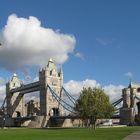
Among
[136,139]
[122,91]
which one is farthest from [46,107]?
[136,139]

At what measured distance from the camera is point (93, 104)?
95.2 meters

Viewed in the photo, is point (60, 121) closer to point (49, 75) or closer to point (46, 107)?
point (46, 107)

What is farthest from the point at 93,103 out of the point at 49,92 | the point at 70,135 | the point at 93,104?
the point at 49,92

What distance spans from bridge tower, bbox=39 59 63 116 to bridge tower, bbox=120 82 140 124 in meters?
37.2

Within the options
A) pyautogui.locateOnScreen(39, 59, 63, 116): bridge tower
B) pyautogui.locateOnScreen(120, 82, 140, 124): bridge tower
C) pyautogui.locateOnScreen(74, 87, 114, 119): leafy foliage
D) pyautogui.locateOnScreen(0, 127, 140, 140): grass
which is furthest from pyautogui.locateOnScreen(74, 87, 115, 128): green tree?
pyautogui.locateOnScreen(39, 59, 63, 116): bridge tower

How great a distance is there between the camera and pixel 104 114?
9762 centimetres

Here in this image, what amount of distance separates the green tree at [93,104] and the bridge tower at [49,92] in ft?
281

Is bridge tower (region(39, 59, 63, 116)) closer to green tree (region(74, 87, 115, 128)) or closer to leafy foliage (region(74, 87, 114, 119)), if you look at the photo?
green tree (region(74, 87, 115, 128))

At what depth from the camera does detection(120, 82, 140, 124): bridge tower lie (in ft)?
479

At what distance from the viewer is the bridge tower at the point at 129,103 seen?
145875 mm

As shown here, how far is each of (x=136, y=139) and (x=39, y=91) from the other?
161 metres

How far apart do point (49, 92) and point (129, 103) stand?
4509 cm

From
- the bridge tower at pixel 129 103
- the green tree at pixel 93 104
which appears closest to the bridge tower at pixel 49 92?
the bridge tower at pixel 129 103

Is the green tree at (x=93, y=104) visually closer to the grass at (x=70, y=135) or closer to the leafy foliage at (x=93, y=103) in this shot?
the leafy foliage at (x=93, y=103)
